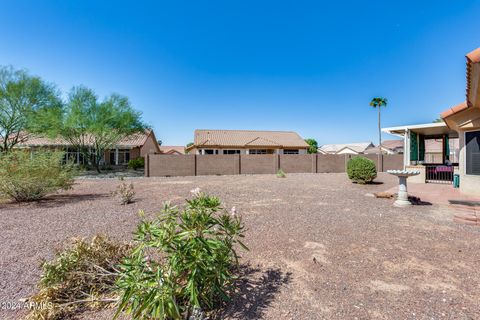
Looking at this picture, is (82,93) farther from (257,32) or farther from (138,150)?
(257,32)

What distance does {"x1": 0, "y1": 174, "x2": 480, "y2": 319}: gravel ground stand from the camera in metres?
2.32

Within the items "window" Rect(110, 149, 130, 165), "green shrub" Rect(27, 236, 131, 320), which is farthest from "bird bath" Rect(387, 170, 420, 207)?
"window" Rect(110, 149, 130, 165)

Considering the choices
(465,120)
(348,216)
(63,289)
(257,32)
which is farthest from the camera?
(257,32)

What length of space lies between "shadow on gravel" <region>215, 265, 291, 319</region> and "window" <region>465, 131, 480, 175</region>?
30.2ft

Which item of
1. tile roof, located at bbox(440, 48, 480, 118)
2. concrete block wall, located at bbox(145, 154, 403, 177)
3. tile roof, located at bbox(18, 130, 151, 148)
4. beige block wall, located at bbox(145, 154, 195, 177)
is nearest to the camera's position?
tile roof, located at bbox(440, 48, 480, 118)

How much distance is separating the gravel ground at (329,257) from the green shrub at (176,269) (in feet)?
1.55

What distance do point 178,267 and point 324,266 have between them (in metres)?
2.27

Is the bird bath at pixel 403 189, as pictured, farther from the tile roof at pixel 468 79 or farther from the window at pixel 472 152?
the window at pixel 472 152

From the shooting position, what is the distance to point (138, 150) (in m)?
28.6

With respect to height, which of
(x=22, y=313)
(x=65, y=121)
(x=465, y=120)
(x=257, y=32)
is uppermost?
(x=257, y=32)

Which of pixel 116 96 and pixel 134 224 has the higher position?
pixel 116 96

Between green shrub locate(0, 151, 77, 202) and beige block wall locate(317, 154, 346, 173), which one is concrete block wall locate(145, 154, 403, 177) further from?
green shrub locate(0, 151, 77, 202)

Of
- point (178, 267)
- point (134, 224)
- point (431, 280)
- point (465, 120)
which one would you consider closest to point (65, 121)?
point (134, 224)

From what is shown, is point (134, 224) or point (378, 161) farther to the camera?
point (378, 161)
